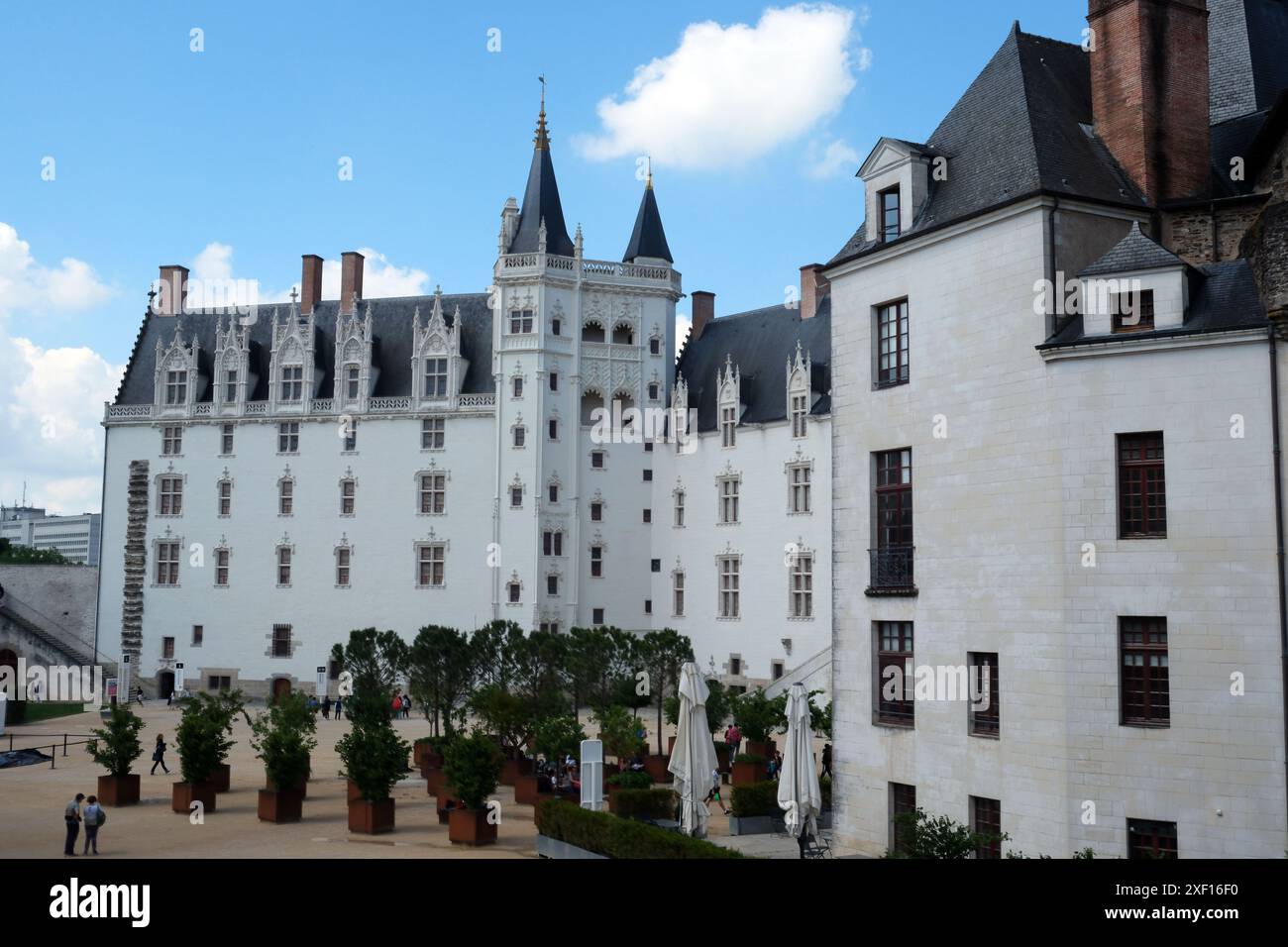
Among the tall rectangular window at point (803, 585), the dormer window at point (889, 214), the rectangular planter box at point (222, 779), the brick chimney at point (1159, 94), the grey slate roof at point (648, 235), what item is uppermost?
the grey slate roof at point (648, 235)

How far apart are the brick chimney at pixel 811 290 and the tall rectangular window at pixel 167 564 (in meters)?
33.1

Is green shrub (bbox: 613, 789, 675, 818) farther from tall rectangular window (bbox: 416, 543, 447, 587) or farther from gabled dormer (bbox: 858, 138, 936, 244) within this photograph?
tall rectangular window (bbox: 416, 543, 447, 587)

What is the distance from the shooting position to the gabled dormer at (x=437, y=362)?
191 ft

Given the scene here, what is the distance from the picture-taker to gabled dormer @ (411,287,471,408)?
58125mm

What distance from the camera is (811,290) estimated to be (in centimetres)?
5644

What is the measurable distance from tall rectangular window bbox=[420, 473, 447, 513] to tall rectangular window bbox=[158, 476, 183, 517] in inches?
523

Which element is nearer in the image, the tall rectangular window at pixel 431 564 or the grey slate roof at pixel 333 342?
the tall rectangular window at pixel 431 564

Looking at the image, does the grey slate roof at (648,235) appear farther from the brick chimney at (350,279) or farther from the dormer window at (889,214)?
the dormer window at (889,214)

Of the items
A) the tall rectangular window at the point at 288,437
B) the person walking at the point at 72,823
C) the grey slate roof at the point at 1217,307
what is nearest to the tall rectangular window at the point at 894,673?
the grey slate roof at the point at 1217,307

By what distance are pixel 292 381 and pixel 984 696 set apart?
46.5 meters

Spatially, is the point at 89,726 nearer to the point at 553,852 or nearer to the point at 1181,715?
the point at 553,852
